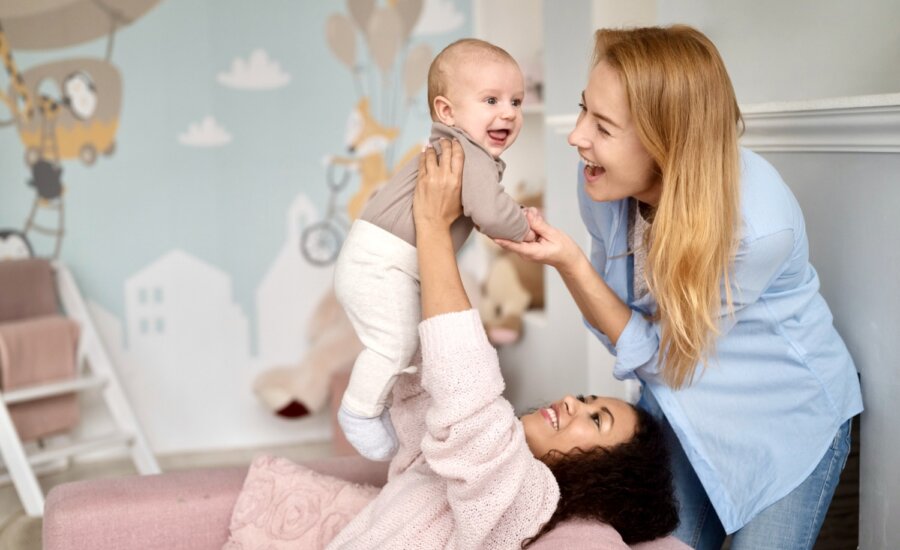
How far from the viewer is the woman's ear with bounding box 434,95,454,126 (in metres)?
1.71

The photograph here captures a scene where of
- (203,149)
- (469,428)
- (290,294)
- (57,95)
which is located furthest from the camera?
(290,294)

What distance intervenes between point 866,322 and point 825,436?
0.75 feet

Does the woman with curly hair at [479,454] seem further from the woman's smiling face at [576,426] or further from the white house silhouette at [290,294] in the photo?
the white house silhouette at [290,294]

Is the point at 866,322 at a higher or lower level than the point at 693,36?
lower

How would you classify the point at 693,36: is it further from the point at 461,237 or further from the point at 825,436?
the point at 825,436

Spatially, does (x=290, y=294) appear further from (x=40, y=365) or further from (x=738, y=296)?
(x=738, y=296)

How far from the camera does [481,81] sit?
1661mm

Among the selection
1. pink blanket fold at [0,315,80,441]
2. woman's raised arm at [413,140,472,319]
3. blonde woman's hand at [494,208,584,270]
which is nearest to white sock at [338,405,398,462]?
woman's raised arm at [413,140,472,319]

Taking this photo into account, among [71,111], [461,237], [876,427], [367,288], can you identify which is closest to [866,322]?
[876,427]

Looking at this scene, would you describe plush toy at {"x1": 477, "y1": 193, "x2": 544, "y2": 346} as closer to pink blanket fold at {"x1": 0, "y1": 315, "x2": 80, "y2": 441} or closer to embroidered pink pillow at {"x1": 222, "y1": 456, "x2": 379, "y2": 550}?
pink blanket fold at {"x1": 0, "y1": 315, "x2": 80, "y2": 441}

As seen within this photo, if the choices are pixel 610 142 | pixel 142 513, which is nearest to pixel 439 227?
pixel 610 142

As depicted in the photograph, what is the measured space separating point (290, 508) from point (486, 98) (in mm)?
876

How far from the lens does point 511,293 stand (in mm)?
3877

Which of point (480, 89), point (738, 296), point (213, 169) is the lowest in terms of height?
point (213, 169)
